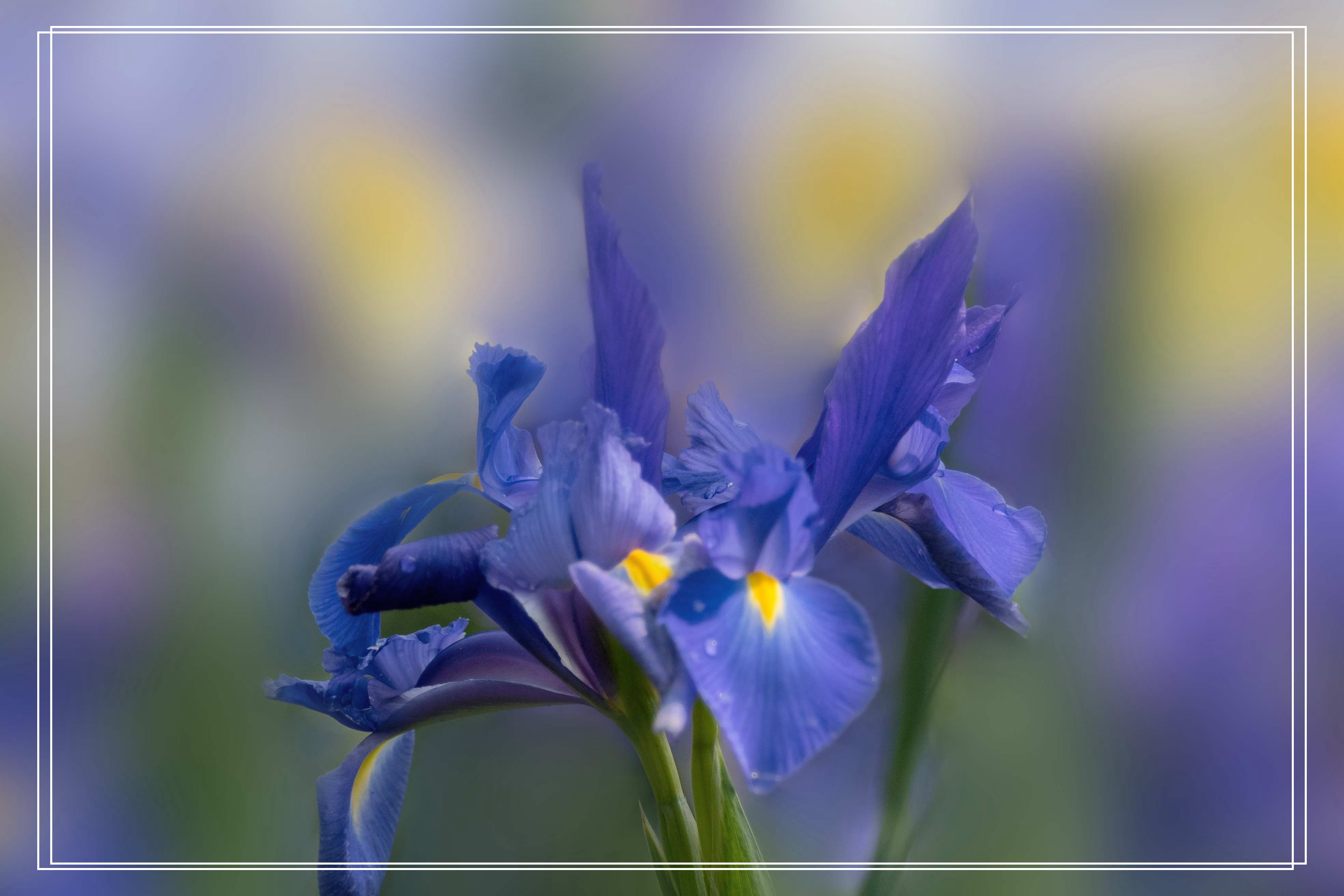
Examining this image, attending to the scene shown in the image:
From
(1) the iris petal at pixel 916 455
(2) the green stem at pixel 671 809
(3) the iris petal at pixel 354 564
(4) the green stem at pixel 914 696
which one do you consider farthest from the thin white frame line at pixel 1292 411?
(3) the iris petal at pixel 354 564

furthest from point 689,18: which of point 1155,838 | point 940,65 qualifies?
point 1155,838

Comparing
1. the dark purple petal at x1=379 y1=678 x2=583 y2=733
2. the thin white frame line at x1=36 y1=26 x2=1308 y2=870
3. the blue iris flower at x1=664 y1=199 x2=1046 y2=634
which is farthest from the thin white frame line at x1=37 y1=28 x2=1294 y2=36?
the dark purple petal at x1=379 y1=678 x2=583 y2=733

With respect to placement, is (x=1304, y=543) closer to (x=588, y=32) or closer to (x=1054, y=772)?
(x=1054, y=772)

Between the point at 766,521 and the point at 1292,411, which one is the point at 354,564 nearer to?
the point at 766,521

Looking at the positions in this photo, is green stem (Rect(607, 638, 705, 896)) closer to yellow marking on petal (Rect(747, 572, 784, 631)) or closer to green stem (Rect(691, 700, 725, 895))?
green stem (Rect(691, 700, 725, 895))

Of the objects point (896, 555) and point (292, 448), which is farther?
point (292, 448)
